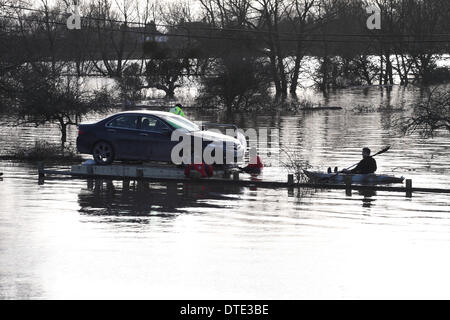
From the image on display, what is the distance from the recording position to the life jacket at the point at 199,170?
82.2 feet

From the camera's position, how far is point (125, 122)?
26.4 meters

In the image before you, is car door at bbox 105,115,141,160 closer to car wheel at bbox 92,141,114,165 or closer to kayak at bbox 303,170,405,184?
car wheel at bbox 92,141,114,165

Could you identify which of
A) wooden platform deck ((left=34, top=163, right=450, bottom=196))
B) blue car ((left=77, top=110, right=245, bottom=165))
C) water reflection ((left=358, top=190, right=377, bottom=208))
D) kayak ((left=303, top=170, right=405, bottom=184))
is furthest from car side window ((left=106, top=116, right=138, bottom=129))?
water reflection ((left=358, top=190, right=377, bottom=208))

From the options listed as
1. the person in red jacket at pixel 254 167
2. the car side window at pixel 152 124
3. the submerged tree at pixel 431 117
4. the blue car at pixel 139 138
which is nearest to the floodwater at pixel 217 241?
the person in red jacket at pixel 254 167

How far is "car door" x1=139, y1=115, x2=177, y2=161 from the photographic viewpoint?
84.7 feet

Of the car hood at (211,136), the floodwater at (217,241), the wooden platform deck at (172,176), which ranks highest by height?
the car hood at (211,136)

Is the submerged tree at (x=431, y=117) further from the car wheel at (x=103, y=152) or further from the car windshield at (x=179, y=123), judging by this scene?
the car wheel at (x=103, y=152)

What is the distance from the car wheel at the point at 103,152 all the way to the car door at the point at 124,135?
0.15m

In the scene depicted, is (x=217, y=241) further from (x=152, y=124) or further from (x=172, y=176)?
(x=152, y=124)

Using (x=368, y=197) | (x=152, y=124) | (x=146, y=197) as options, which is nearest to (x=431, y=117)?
(x=368, y=197)

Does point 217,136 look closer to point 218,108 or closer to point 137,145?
point 137,145

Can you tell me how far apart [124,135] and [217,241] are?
1036 cm

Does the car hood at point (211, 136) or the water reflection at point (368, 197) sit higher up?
the car hood at point (211, 136)
